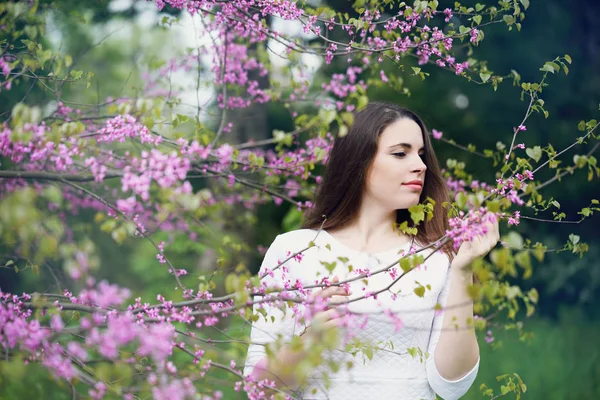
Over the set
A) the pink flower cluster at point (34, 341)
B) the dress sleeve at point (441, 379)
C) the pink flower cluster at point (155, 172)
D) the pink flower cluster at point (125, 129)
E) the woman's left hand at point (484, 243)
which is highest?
the pink flower cluster at point (125, 129)

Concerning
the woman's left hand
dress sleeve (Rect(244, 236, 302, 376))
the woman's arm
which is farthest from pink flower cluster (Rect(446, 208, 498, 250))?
dress sleeve (Rect(244, 236, 302, 376))

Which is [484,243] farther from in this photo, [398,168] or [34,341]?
[34,341]

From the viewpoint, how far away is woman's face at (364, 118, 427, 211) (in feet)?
8.41

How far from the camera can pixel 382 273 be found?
102 inches

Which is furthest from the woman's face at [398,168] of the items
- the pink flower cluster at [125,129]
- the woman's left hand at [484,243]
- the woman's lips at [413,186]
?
the pink flower cluster at [125,129]

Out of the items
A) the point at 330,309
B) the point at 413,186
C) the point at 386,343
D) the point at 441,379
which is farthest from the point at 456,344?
the point at 330,309

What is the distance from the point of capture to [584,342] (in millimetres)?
5910

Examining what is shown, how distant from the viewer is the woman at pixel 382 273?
7.75 ft

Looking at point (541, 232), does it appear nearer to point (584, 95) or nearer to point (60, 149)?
point (584, 95)

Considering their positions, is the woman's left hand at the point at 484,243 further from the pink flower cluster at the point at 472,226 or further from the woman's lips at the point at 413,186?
the woman's lips at the point at 413,186

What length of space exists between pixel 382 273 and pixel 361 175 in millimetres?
425

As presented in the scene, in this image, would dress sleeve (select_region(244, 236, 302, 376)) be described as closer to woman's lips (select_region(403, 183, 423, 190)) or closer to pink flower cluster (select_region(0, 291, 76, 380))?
woman's lips (select_region(403, 183, 423, 190))

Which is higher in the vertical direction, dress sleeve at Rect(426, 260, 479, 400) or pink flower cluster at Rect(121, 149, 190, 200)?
pink flower cluster at Rect(121, 149, 190, 200)

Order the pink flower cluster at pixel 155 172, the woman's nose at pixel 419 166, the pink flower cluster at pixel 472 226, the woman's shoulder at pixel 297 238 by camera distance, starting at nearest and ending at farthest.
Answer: the pink flower cluster at pixel 155 172 → the pink flower cluster at pixel 472 226 → the woman's nose at pixel 419 166 → the woman's shoulder at pixel 297 238
